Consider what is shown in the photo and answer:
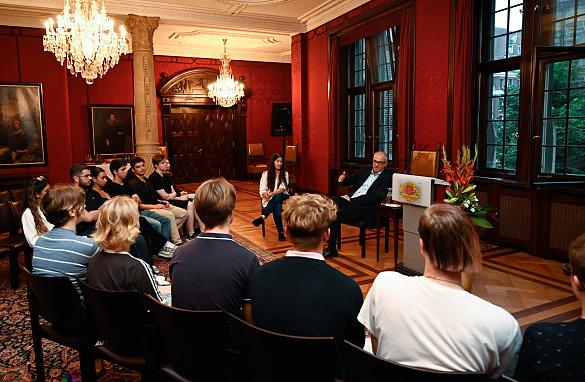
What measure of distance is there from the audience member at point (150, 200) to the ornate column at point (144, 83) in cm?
259

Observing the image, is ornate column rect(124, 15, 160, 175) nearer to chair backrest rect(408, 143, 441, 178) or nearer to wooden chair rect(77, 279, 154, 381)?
chair backrest rect(408, 143, 441, 178)

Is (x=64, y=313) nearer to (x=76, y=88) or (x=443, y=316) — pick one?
(x=443, y=316)

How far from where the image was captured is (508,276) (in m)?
4.47

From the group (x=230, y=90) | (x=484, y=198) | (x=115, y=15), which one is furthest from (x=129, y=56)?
(x=484, y=198)

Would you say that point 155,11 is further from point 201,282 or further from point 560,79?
point 201,282

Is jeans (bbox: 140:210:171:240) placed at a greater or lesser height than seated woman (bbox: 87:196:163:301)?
lesser

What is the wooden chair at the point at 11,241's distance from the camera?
4293 mm

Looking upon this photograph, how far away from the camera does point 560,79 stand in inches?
197

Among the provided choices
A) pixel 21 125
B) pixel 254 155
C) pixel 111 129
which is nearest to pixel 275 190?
pixel 21 125

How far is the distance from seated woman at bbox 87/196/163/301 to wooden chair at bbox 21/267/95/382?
0.13 metres

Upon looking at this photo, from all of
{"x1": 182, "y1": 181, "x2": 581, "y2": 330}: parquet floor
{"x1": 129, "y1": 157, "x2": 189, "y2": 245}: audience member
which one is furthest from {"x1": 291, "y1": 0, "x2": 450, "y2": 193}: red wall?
{"x1": 129, "y1": 157, "x2": 189, "y2": 245}: audience member

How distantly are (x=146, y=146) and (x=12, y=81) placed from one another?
317 cm

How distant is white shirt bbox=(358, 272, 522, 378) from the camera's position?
1327mm

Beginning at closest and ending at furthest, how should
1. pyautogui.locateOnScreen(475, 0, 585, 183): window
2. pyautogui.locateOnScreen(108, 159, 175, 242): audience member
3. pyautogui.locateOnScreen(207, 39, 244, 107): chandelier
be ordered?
pyautogui.locateOnScreen(475, 0, 585, 183): window
pyautogui.locateOnScreen(108, 159, 175, 242): audience member
pyautogui.locateOnScreen(207, 39, 244, 107): chandelier
